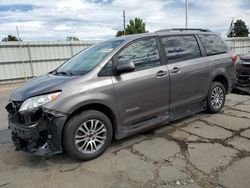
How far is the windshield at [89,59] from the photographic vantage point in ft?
13.6

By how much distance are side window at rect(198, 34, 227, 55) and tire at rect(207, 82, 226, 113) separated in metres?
0.70

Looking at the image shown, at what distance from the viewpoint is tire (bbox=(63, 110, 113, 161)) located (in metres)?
3.66

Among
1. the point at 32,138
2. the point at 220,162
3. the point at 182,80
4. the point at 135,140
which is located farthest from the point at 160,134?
the point at 32,138

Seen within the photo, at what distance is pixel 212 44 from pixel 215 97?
114cm

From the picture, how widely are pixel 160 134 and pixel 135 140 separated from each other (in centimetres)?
51

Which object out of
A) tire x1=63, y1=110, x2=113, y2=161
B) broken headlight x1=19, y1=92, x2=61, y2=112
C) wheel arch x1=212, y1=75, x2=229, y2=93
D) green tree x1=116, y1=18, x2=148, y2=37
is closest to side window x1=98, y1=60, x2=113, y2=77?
tire x1=63, y1=110, x2=113, y2=161

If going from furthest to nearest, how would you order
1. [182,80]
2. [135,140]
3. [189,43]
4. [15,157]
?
[189,43], [182,80], [135,140], [15,157]

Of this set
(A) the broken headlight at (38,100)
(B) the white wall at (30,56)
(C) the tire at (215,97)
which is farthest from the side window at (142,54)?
(B) the white wall at (30,56)

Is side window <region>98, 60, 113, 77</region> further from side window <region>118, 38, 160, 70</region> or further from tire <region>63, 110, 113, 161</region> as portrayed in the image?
tire <region>63, 110, 113, 161</region>

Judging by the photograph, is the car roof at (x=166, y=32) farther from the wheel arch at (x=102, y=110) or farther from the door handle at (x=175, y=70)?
the wheel arch at (x=102, y=110)

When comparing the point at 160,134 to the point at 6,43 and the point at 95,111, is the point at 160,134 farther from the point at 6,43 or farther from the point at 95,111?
the point at 6,43

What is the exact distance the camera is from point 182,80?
4.92 metres

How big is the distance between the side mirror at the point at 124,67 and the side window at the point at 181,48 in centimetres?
102

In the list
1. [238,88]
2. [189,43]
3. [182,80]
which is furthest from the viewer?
[238,88]
